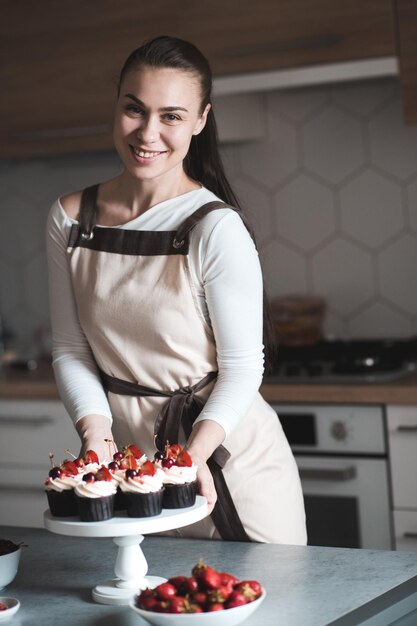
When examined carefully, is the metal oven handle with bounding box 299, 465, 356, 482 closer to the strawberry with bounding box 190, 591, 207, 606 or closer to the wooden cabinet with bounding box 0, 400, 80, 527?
the wooden cabinet with bounding box 0, 400, 80, 527

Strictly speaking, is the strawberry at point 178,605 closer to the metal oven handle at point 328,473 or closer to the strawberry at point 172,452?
the strawberry at point 172,452

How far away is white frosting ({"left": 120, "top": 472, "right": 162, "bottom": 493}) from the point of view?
1.30m

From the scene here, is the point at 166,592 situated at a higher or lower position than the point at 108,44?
lower

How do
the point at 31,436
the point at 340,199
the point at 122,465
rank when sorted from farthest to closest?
the point at 340,199
the point at 31,436
the point at 122,465

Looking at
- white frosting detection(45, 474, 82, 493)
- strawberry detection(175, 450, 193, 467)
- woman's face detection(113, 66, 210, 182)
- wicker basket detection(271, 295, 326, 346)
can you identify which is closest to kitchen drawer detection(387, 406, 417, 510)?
wicker basket detection(271, 295, 326, 346)

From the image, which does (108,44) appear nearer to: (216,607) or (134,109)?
(134,109)

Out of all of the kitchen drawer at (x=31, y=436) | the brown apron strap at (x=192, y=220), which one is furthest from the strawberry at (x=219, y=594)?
the kitchen drawer at (x=31, y=436)

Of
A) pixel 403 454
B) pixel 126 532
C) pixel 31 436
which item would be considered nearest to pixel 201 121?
pixel 126 532

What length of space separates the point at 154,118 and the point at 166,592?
0.79 metres

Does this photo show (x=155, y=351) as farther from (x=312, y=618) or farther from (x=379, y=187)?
(x=379, y=187)

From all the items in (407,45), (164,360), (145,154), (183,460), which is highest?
(407,45)

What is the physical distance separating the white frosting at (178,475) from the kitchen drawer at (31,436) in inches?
60.0

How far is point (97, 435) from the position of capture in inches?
Result: 64.7

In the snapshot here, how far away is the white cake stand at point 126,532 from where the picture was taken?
128 cm
